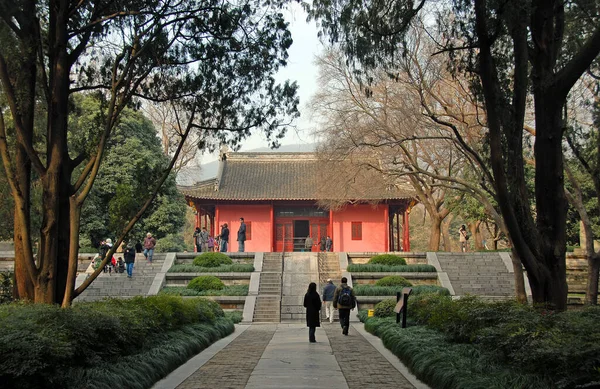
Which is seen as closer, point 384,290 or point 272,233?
point 384,290

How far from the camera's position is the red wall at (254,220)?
43438 millimetres

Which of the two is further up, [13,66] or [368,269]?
[13,66]

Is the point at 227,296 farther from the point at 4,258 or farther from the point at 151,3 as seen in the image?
the point at 151,3

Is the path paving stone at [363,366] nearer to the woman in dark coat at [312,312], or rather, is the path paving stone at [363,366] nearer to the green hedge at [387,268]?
the woman in dark coat at [312,312]

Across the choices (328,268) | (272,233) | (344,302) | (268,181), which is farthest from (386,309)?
(268,181)

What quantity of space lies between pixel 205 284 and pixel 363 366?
1631cm

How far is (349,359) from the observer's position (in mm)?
12484

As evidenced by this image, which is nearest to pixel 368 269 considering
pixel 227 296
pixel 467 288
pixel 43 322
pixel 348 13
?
pixel 467 288

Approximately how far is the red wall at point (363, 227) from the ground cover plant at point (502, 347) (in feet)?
96.6

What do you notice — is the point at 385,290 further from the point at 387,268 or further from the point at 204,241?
the point at 204,241

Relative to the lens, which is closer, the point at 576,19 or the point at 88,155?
the point at 88,155

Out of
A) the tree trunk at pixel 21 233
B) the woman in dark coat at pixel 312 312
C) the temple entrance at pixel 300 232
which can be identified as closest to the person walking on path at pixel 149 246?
the temple entrance at pixel 300 232

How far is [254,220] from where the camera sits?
43.6m

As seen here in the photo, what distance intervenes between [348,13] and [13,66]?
5.48 m
